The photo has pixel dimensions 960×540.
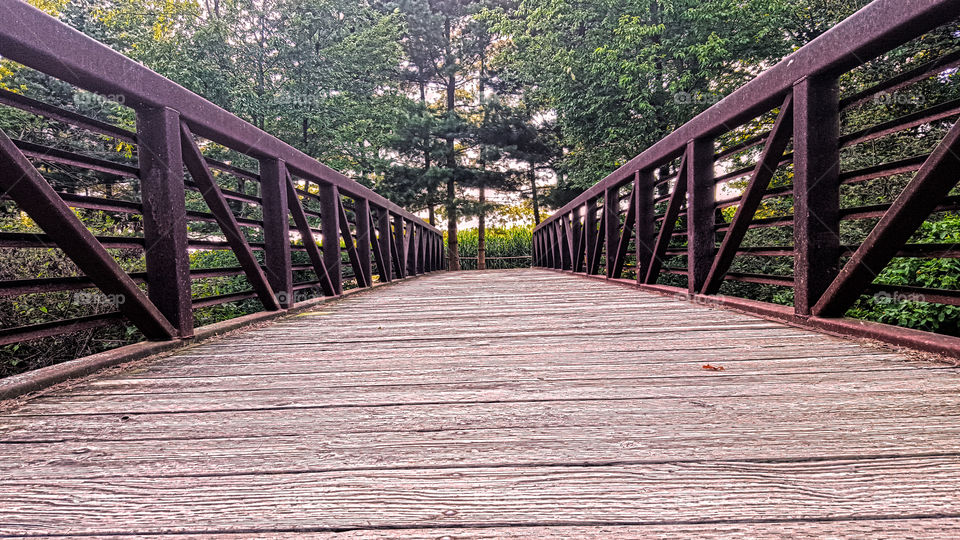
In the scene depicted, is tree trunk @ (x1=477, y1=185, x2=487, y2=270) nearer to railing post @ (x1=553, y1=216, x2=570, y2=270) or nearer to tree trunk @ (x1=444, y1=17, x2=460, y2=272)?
A: tree trunk @ (x1=444, y1=17, x2=460, y2=272)

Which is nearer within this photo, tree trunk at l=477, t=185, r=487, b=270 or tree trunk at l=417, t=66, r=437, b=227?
tree trunk at l=417, t=66, r=437, b=227

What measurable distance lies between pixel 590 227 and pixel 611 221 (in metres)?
1.16

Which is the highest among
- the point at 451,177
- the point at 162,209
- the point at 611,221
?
the point at 451,177

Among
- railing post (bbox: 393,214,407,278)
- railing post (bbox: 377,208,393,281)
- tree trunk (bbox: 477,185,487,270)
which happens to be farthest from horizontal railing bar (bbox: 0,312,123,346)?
tree trunk (bbox: 477,185,487,270)

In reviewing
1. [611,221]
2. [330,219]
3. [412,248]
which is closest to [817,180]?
[611,221]

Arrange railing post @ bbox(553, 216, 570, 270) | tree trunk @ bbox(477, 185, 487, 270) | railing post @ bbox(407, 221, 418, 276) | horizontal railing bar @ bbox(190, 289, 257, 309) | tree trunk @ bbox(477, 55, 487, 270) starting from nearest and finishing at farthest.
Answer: horizontal railing bar @ bbox(190, 289, 257, 309)
railing post @ bbox(407, 221, 418, 276)
railing post @ bbox(553, 216, 570, 270)
tree trunk @ bbox(477, 55, 487, 270)
tree trunk @ bbox(477, 185, 487, 270)

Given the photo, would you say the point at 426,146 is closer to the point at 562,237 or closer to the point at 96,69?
the point at 562,237

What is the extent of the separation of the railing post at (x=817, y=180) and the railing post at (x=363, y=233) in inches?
150

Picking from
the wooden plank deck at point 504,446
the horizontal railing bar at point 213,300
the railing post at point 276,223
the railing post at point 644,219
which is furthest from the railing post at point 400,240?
the wooden plank deck at point 504,446

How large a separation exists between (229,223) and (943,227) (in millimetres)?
4951

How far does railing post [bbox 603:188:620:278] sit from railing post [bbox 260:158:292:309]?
3.18 m

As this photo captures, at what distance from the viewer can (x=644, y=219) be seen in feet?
12.3

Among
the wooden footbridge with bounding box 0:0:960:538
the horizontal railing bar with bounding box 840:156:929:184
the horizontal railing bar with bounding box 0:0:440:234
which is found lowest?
the wooden footbridge with bounding box 0:0:960:538

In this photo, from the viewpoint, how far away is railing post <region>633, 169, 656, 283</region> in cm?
371
